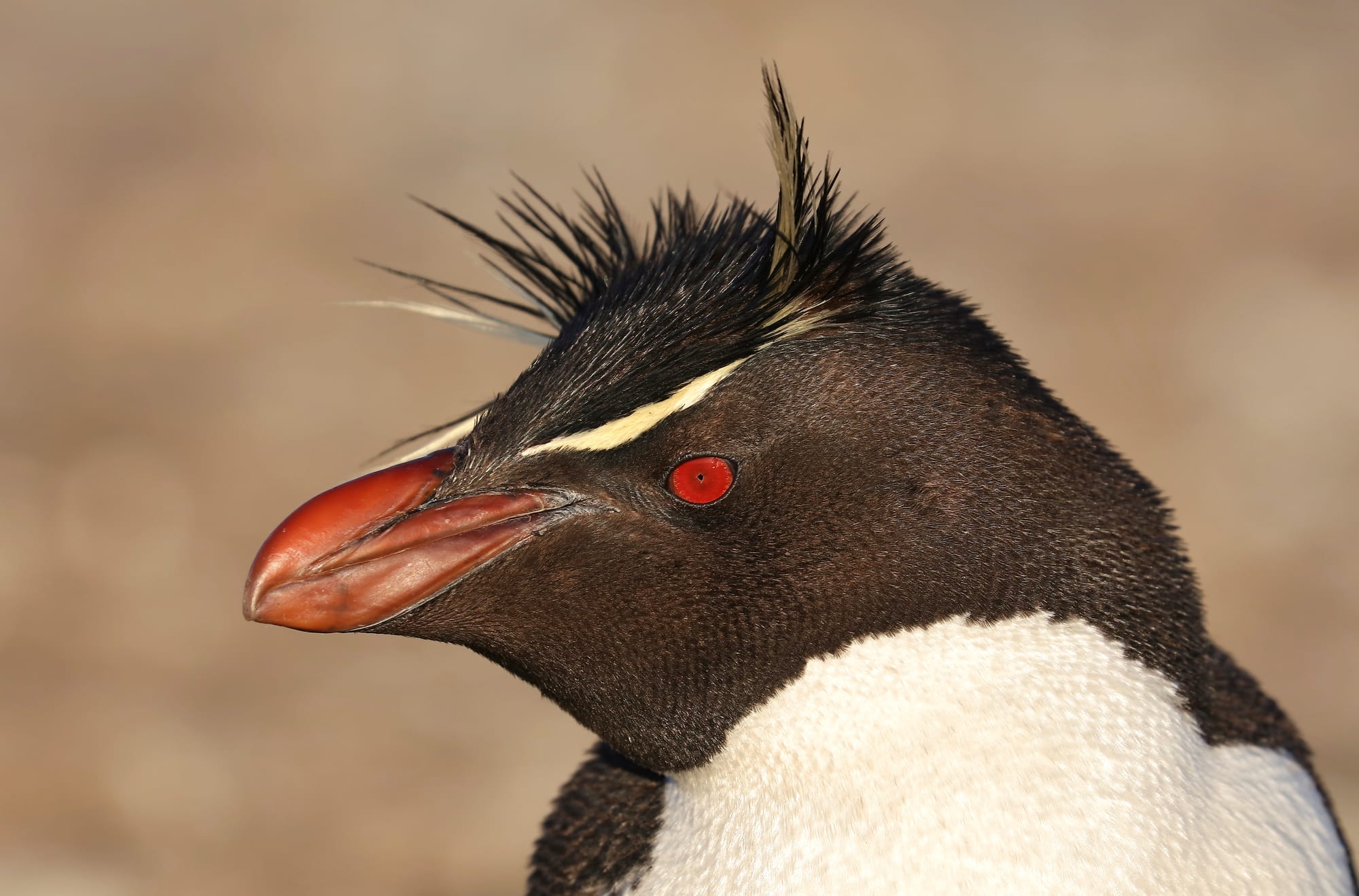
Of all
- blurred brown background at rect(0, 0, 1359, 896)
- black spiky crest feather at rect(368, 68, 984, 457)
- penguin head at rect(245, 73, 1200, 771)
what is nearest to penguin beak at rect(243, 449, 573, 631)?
penguin head at rect(245, 73, 1200, 771)

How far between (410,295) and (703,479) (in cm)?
657

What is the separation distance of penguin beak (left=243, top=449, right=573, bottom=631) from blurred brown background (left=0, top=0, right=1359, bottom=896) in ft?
11.8

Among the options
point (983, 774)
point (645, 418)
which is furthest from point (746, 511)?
point (983, 774)

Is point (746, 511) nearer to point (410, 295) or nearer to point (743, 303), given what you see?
point (743, 303)

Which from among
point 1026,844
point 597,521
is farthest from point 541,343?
point 1026,844

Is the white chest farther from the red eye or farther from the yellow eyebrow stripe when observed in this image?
the yellow eyebrow stripe

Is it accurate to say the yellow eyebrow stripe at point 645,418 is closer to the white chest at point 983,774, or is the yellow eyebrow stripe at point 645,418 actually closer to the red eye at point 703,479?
the red eye at point 703,479

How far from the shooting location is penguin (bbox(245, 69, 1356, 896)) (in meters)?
1.83

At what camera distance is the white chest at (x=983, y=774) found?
1.81 meters

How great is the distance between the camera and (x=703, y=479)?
6.12ft

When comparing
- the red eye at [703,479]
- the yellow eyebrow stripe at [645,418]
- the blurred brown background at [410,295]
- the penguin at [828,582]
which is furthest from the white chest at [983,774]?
the blurred brown background at [410,295]

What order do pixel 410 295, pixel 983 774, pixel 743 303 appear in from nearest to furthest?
pixel 983 774 < pixel 743 303 < pixel 410 295

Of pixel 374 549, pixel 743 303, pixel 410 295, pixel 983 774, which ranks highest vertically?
pixel 410 295

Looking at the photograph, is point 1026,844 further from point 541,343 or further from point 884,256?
point 541,343
